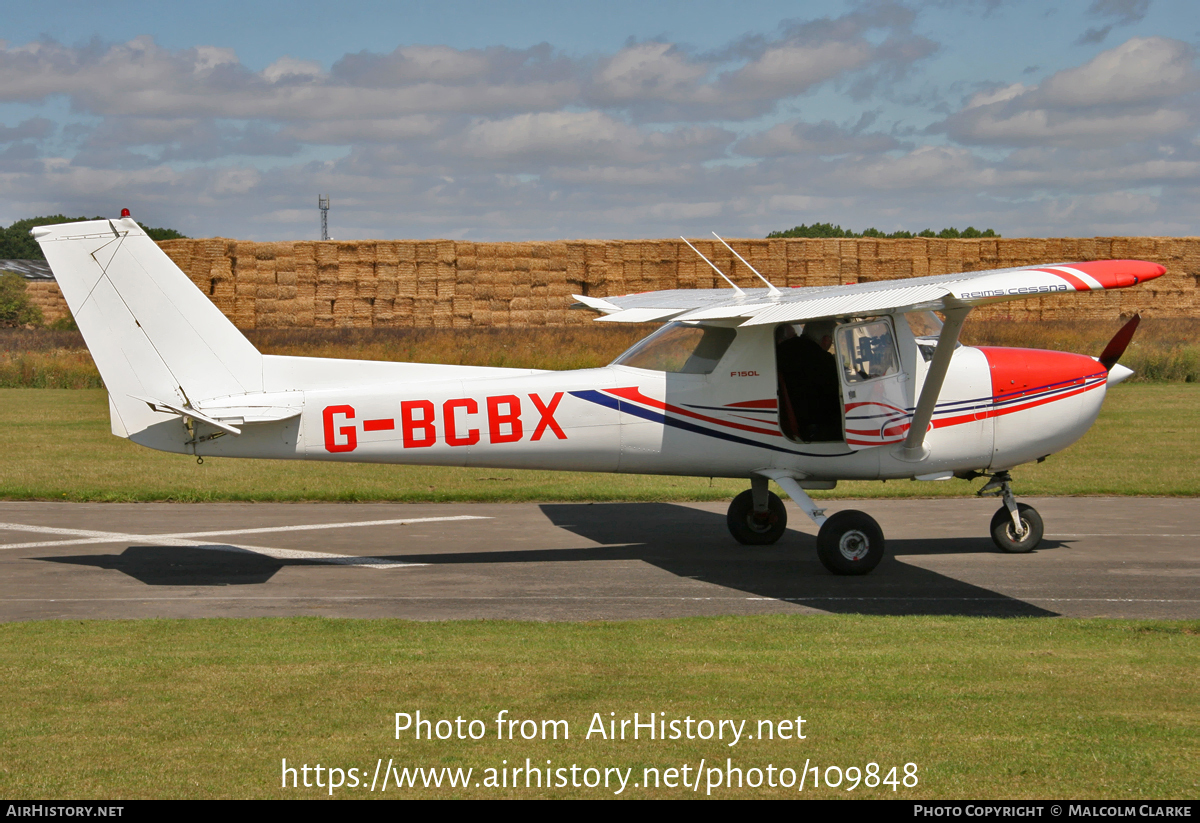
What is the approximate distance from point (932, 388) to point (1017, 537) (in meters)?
Result: 2.27

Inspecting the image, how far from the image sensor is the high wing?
830 cm

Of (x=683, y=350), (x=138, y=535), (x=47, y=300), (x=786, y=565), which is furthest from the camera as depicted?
(x=47, y=300)

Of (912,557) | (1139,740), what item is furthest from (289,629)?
(912,557)

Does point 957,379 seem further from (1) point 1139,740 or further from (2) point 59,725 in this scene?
(2) point 59,725

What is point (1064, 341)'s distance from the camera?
94.1ft

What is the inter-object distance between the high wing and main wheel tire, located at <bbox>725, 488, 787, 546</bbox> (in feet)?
7.20

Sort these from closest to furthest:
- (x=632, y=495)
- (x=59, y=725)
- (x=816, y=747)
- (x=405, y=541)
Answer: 1. (x=816, y=747)
2. (x=59, y=725)
3. (x=405, y=541)
4. (x=632, y=495)

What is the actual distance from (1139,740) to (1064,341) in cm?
2591

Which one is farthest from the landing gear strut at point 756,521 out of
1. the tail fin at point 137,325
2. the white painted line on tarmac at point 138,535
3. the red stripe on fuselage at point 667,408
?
the tail fin at point 137,325

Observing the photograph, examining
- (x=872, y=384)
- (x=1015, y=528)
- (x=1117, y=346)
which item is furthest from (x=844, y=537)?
(x=1117, y=346)

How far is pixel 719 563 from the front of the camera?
10680 millimetres

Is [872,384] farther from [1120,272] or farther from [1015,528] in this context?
[1120,272]

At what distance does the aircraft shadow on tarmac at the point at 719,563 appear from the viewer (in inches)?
355

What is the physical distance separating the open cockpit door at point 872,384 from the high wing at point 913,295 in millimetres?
408
